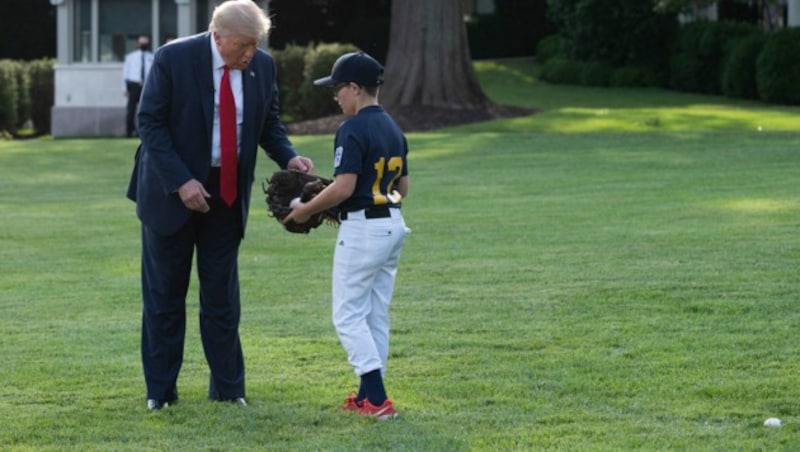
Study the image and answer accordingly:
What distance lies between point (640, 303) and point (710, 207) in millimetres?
5665

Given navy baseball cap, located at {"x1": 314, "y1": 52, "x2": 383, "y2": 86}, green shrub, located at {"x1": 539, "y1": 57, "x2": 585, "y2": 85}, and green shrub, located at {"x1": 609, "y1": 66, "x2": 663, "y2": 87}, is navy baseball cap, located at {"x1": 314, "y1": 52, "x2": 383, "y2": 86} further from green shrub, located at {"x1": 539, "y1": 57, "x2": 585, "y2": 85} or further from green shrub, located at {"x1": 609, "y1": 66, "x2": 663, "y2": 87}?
green shrub, located at {"x1": 539, "y1": 57, "x2": 585, "y2": 85}

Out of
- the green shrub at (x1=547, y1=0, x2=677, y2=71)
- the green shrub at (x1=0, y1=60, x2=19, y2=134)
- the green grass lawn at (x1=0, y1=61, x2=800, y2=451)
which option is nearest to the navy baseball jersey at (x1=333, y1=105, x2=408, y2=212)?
the green grass lawn at (x1=0, y1=61, x2=800, y2=451)

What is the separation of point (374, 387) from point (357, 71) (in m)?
1.40

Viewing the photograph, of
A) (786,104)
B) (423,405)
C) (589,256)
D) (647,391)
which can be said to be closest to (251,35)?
(423,405)

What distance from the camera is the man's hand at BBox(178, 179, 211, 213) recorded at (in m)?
7.09

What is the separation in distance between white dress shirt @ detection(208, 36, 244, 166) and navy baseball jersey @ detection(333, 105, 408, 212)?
23.5 inches

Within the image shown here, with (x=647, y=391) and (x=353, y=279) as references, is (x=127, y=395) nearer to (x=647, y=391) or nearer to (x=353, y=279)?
(x=353, y=279)

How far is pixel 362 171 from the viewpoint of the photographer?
22.9 feet

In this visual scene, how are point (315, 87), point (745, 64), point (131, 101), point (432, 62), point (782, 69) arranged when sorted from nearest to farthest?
point (131, 101) < point (432, 62) < point (782, 69) < point (315, 87) < point (745, 64)

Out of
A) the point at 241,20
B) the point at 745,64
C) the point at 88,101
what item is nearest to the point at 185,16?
the point at 88,101

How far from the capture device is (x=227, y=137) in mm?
7309

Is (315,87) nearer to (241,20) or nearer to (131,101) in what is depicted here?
(131,101)

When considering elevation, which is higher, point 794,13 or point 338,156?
point 794,13

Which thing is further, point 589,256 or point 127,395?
point 589,256
